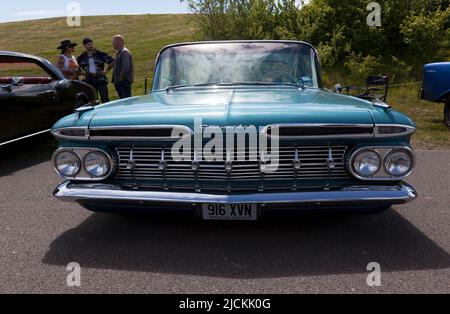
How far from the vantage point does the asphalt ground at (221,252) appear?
2789mm

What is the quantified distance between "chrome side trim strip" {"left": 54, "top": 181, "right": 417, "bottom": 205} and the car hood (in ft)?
1.41

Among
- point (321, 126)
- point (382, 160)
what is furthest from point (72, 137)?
point (382, 160)

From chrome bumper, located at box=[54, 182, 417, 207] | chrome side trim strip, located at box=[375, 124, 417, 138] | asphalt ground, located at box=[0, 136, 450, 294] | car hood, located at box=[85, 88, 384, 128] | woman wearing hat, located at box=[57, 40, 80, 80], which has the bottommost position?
asphalt ground, located at box=[0, 136, 450, 294]

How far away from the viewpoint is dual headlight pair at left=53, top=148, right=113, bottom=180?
10.7 ft

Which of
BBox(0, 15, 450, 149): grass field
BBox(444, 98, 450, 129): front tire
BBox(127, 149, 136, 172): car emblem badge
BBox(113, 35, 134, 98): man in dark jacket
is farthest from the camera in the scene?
BBox(0, 15, 450, 149): grass field

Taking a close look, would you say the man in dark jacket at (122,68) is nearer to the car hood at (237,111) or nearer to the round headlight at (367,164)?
the car hood at (237,111)

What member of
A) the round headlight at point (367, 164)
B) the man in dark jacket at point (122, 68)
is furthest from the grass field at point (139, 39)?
the man in dark jacket at point (122, 68)

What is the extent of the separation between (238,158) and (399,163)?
103 centimetres

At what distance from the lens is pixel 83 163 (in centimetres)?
330

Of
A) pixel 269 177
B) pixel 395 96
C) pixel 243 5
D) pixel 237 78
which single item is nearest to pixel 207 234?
pixel 269 177

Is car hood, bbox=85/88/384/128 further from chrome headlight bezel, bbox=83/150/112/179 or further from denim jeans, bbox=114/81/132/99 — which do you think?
denim jeans, bbox=114/81/132/99

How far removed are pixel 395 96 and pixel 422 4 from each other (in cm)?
473

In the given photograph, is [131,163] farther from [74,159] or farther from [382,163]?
[382,163]

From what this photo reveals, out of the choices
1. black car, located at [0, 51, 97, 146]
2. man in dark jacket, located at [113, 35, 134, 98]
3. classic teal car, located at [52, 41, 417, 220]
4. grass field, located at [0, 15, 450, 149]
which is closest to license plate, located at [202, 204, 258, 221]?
classic teal car, located at [52, 41, 417, 220]
